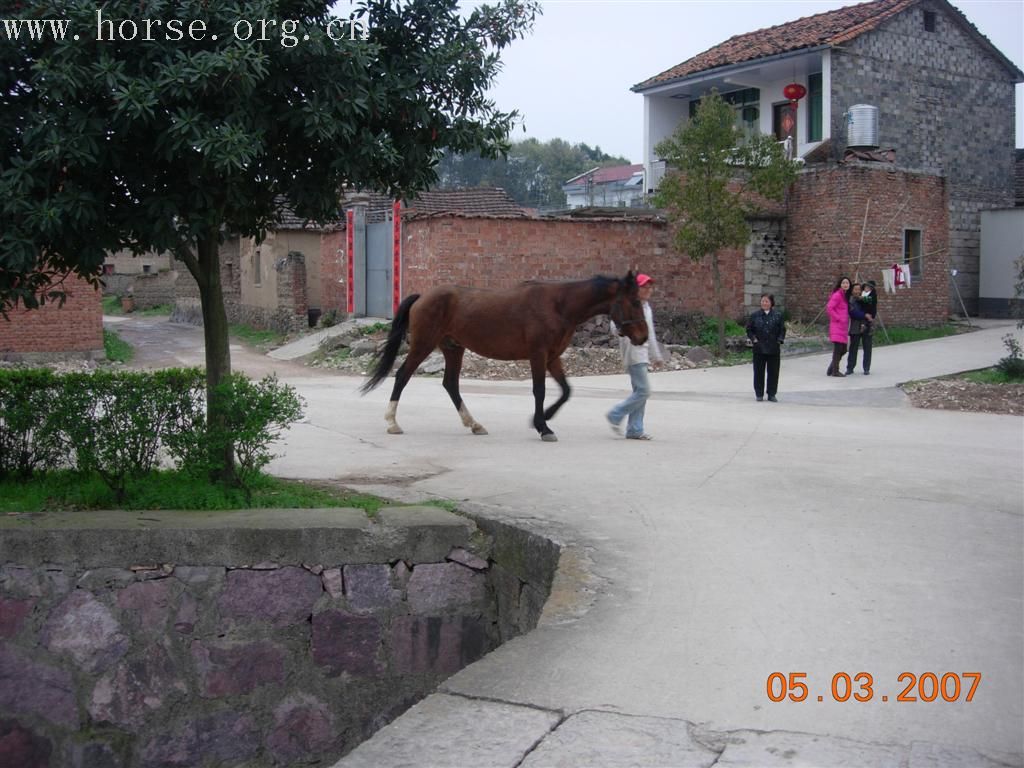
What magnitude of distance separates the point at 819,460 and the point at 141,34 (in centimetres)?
684

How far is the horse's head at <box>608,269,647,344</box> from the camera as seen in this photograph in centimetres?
1045

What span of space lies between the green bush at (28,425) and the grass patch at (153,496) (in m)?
0.12

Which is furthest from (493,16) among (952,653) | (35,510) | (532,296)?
(952,653)

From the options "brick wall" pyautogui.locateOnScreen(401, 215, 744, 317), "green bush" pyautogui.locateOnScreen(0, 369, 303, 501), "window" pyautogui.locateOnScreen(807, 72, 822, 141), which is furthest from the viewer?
"window" pyautogui.locateOnScreen(807, 72, 822, 141)

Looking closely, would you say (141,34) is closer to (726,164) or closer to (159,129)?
(159,129)

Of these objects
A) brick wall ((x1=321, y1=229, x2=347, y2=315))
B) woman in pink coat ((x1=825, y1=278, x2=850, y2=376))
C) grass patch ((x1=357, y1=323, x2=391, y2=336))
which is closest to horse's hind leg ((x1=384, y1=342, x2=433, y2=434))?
woman in pink coat ((x1=825, y1=278, x2=850, y2=376))

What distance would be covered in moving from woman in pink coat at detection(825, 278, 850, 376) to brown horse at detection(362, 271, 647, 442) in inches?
331

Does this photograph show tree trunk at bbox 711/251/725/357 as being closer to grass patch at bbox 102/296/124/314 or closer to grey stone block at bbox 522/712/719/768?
grey stone block at bbox 522/712/719/768

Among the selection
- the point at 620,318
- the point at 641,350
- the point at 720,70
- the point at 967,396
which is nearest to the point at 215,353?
the point at 620,318

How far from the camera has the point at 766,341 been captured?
1488 centimetres

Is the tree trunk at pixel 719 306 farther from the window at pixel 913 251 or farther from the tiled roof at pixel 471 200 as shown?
the tiled roof at pixel 471 200

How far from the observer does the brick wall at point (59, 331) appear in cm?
1991

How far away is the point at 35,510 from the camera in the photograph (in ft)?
22.3
